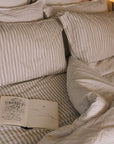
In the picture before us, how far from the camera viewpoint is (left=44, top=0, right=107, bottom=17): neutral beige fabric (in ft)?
4.99

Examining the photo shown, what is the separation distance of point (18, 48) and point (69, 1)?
0.72 m

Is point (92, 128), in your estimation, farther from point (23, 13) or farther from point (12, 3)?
point (12, 3)

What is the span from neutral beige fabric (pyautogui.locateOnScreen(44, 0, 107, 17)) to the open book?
2.39 feet

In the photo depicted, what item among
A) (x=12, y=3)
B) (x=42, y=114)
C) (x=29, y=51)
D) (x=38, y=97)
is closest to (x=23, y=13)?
(x=12, y=3)

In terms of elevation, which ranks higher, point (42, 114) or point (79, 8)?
point (79, 8)

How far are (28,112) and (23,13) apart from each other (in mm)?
686

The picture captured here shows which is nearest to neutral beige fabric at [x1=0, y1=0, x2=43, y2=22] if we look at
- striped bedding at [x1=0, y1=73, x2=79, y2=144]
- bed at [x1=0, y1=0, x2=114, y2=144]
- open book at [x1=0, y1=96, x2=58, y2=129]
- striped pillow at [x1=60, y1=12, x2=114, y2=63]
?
bed at [x1=0, y1=0, x2=114, y2=144]

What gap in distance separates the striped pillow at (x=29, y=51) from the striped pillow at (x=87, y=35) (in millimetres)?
105

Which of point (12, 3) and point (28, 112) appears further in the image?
point (12, 3)

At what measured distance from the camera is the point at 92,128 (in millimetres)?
842

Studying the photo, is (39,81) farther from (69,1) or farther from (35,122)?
(69,1)

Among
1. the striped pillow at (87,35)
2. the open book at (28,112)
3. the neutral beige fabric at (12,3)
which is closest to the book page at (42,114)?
the open book at (28,112)

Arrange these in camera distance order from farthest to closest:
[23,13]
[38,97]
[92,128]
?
1. [23,13]
2. [38,97]
3. [92,128]

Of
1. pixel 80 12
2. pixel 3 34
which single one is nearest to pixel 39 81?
pixel 3 34
